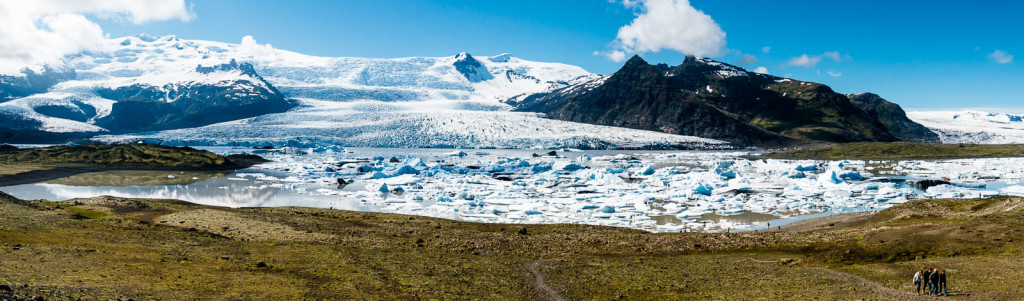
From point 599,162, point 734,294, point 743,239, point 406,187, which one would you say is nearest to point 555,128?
point 599,162

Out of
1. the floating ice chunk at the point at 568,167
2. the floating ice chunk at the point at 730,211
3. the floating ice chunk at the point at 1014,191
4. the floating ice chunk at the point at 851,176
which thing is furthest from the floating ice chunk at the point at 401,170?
the floating ice chunk at the point at 1014,191

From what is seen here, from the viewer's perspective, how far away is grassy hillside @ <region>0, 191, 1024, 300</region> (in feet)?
53.5

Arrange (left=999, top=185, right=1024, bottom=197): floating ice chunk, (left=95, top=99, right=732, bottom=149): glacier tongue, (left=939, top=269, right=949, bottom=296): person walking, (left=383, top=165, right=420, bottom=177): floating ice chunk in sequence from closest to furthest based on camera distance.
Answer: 1. (left=939, top=269, right=949, bottom=296): person walking
2. (left=999, top=185, right=1024, bottom=197): floating ice chunk
3. (left=383, top=165, right=420, bottom=177): floating ice chunk
4. (left=95, top=99, right=732, bottom=149): glacier tongue

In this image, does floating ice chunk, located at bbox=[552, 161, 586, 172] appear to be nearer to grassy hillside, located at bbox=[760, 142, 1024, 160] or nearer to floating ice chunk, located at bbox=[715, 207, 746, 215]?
floating ice chunk, located at bbox=[715, 207, 746, 215]

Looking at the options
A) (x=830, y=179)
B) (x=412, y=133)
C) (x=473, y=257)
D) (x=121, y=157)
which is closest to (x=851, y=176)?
(x=830, y=179)

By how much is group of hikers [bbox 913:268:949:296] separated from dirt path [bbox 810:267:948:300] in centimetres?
43

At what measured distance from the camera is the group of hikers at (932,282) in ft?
50.8

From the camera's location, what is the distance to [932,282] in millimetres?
15758

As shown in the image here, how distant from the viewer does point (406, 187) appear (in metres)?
57.7

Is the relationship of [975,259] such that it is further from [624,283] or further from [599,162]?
[599,162]

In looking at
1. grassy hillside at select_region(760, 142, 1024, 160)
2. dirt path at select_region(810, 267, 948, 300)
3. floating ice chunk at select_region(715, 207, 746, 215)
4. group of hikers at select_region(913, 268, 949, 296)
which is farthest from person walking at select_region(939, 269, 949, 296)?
grassy hillside at select_region(760, 142, 1024, 160)

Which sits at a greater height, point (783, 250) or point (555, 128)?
point (555, 128)

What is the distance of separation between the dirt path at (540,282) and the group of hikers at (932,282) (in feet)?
34.4

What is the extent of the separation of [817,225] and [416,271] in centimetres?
2549
